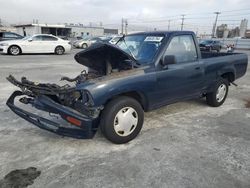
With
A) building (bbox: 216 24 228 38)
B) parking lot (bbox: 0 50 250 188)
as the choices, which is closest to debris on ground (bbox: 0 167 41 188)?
parking lot (bbox: 0 50 250 188)

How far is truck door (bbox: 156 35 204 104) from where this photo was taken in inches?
171

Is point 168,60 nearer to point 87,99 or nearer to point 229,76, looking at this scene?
point 87,99

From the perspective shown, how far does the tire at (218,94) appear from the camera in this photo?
569 centimetres

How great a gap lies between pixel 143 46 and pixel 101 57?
82 cm

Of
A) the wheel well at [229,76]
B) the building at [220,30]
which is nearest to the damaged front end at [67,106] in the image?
the wheel well at [229,76]

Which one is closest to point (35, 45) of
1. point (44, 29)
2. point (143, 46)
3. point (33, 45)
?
point (33, 45)

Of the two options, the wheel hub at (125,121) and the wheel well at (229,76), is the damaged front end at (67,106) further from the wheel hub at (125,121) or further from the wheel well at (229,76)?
the wheel well at (229,76)

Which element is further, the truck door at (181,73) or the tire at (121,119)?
the truck door at (181,73)

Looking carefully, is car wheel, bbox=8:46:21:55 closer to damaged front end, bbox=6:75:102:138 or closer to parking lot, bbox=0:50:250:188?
parking lot, bbox=0:50:250:188

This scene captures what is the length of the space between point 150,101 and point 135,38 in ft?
5.09

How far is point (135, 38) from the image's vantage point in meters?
5.07

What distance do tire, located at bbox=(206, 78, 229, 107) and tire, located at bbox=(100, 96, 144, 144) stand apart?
249 centimetres

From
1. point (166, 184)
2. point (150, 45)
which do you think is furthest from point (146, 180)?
point (150, 45)

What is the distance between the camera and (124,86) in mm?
3691
